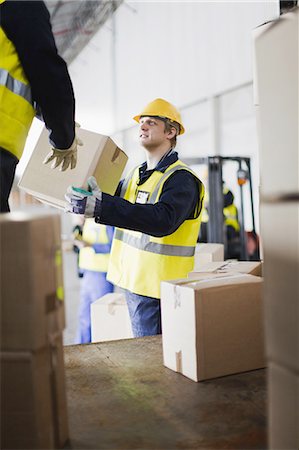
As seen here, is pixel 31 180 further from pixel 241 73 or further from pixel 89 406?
pixel 241 73

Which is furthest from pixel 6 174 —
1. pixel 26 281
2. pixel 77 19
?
pixel 77 19

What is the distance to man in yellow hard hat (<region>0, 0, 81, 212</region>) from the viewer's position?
54.6 inches

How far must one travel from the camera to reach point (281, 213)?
85 centimetres

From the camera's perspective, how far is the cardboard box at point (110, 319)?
3121mm

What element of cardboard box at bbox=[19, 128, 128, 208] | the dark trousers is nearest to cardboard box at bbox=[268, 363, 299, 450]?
the dark trousers

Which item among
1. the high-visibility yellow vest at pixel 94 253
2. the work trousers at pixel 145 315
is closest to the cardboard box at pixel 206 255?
the work trousers at pixel 145 315

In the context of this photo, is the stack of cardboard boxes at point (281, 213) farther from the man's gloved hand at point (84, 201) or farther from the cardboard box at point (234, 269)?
the man's gloved hand at point (84, 201)

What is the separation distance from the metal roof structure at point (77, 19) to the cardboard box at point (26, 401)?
32.3ft

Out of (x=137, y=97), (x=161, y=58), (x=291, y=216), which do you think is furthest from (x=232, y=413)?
(x=137, y=97)

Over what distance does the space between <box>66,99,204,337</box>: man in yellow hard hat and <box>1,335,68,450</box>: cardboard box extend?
47.4 inches

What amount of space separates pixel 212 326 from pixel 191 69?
6.36m

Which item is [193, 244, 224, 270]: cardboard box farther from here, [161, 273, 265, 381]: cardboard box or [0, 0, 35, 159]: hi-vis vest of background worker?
[0, 0, 35, 159]: hi-vis vest of background worker

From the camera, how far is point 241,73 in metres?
5.96

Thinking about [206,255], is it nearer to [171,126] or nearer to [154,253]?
[154,253]
